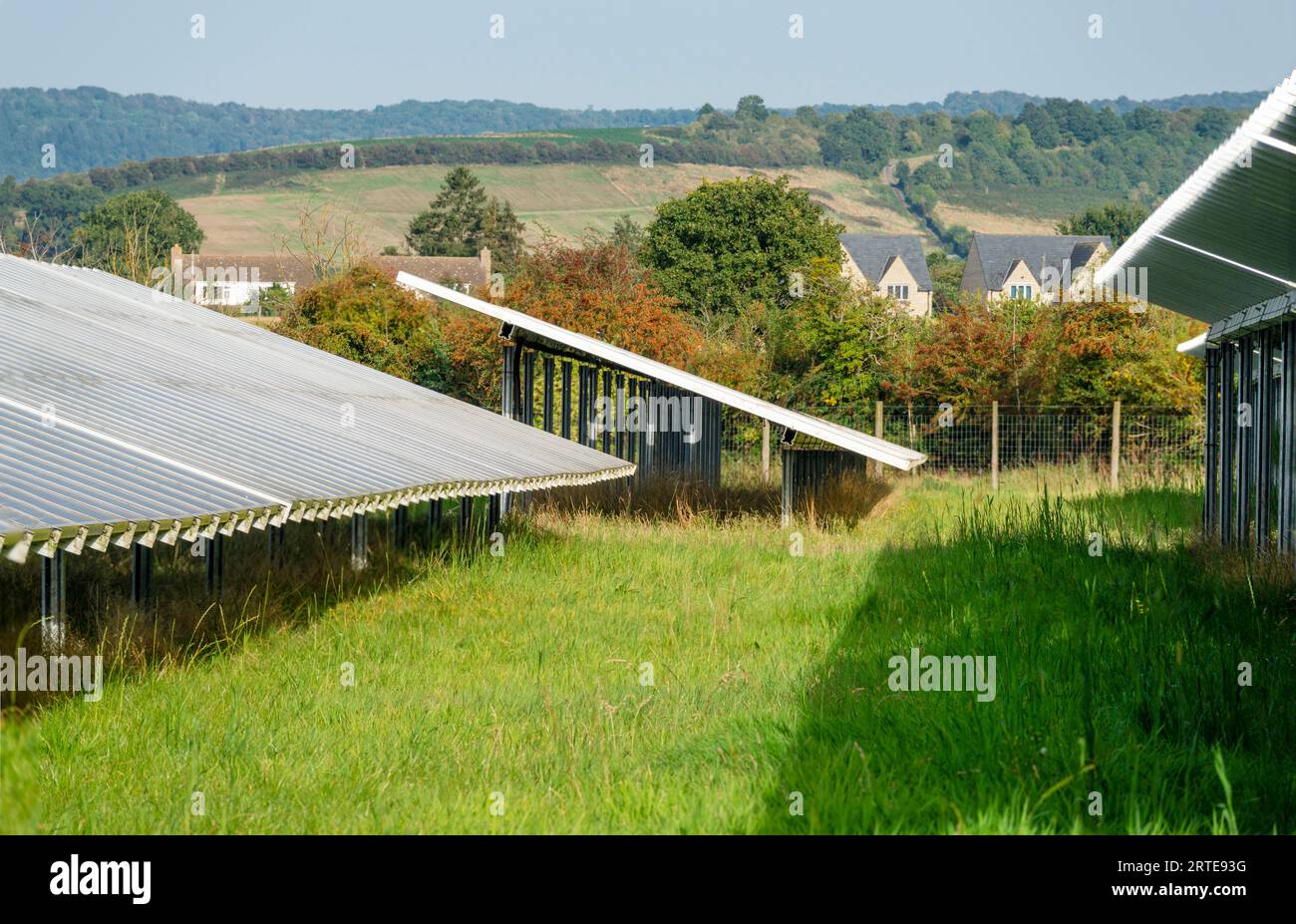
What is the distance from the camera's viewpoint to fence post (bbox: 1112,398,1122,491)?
24.8 metres

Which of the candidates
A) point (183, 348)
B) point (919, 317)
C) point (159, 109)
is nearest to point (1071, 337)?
point (919, 317)

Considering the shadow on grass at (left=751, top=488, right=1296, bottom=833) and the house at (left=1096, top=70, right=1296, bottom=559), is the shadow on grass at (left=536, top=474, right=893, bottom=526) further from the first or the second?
the shadow on grass at (left=751, top=488, right=1296, bottom=833)

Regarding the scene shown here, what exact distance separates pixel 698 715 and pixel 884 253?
284 feet

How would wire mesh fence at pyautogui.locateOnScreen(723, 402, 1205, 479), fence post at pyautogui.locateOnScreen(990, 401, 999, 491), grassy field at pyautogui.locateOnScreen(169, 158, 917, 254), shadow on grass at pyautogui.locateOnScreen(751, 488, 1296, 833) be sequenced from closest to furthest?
shadow on grass at pyautogui.locateOnScreen(751, 488, 1296, 833), fence post at pyautogui.locateOnScreen(990, 401, 999, 491), wire mesh fence at pyautogui.locateOnScreen(723, 402, 1205, 479), grassy field at pyautogui.locateOnScreen(169, 158, 917, 254)

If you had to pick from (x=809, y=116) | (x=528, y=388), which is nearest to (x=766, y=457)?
(x=528, y=388)

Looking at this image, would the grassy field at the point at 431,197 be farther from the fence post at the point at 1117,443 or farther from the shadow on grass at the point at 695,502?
the shadow on grass at the point at 695,502

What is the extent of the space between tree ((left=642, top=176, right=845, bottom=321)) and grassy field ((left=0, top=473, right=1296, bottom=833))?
137ft

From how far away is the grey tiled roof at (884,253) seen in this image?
8931 cm

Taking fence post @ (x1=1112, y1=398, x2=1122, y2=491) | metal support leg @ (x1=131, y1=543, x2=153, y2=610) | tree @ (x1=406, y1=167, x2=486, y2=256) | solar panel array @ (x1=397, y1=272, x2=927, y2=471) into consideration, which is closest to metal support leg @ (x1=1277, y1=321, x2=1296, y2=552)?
solar panel array @ (x1=397, y1=272, x2=927, y2=471)

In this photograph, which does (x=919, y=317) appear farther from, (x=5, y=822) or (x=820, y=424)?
(x=5, y=822)

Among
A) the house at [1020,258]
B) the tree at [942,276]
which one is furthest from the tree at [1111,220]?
the tree at [942,276]

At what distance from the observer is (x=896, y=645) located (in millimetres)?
8711

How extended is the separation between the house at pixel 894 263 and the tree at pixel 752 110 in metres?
84.5
